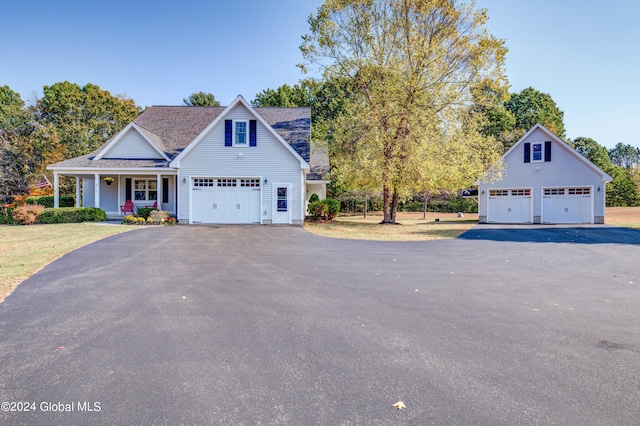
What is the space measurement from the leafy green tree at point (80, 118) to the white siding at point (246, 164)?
2077 centimetres

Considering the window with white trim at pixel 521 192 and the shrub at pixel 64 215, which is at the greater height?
the window with white trim at pixel 521 192

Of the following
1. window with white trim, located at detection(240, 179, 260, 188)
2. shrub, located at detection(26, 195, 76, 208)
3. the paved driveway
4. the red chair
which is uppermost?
window with white trim, located at detection(240, 179, 260, 188)

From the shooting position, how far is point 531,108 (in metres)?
44.4

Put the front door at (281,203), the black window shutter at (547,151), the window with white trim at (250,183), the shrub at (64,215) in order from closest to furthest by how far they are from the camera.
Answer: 1. the shrub at (64,215)
2. the front door at (281,203)
3. the window with white trim at (250,183)
4. the black window shutter at (547,151)

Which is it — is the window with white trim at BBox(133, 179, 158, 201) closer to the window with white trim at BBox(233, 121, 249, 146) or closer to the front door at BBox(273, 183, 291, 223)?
the window with white trim at BBox(233, 121, 249, 146)

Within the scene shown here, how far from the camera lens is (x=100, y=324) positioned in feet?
15.4

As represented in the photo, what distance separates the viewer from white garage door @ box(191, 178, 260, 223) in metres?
20.4

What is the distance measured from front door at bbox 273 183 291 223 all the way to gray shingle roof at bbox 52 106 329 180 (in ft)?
9.18

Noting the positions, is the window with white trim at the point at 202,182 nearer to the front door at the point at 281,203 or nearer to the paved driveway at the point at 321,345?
the front door at the point at 281,203

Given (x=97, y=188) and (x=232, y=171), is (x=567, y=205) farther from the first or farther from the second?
(x=97, y=188)

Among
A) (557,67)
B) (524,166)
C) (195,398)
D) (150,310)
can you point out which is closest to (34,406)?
(195,398)

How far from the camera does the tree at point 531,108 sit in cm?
4344

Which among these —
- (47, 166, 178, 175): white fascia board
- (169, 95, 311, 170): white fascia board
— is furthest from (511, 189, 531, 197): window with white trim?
(47, 166, 178, 175): white fascia board

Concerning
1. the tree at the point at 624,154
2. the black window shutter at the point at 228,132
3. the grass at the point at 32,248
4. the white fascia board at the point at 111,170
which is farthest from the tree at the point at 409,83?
the tree at the point at 624,154
